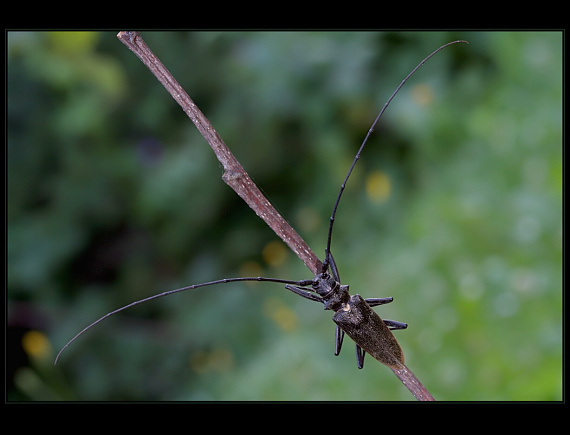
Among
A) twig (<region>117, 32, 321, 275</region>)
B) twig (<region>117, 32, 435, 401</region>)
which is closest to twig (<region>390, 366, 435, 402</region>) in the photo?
twig (<region>117, 32, 435, 401</region>)

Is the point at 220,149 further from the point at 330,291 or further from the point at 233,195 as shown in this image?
the point at 233,195

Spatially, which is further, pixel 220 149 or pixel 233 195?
pixel 233 195

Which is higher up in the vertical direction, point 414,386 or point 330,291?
point 330,291

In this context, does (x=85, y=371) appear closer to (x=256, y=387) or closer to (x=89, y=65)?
(x=256, y=387)

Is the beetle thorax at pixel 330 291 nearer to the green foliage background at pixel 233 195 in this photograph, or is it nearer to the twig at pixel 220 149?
the twig at pixel 220 149

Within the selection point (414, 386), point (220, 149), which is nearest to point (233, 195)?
point (220, 149)
